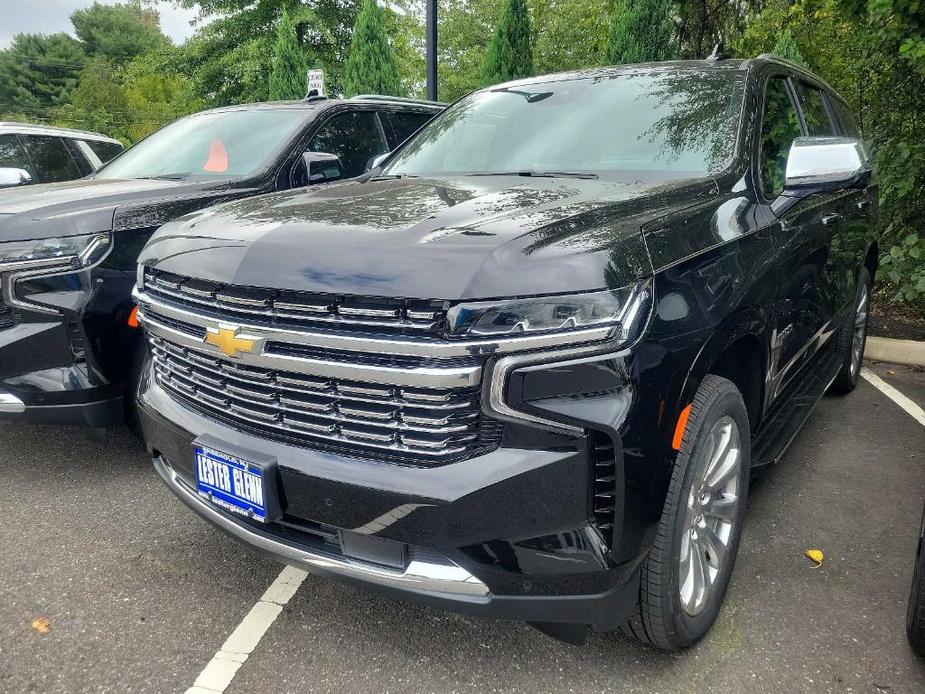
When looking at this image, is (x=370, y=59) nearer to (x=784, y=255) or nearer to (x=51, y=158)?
(x=51, y=158)

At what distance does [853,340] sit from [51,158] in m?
6.91

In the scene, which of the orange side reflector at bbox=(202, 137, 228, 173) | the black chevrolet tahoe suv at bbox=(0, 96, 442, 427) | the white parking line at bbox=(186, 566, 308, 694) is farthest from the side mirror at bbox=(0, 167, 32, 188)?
the white parking line at bbox=(186, 566, 308, 694)

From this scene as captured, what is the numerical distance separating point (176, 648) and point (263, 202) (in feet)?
4.83

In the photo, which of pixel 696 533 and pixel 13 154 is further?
pixel 13 154

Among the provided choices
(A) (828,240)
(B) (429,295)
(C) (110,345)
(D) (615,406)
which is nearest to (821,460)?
(A) (828,240)

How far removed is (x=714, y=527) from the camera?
7.54 ft

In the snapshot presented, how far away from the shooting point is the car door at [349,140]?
179 inches

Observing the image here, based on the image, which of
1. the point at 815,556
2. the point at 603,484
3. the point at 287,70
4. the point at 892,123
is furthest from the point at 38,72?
the point at 603,484

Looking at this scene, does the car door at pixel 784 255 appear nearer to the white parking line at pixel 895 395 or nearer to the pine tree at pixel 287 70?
the white parking line at pixel 895 395

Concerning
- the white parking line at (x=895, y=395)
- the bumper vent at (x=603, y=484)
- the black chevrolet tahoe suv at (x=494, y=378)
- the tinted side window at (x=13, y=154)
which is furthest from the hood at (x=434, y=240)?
the tinted side window at (x=13, y=154)

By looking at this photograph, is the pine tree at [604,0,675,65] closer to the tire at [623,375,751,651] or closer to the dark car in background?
the dark car in background

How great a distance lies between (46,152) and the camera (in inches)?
268

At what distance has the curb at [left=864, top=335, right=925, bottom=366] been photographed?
5.54 meters

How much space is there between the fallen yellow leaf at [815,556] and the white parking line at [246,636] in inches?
74.9
